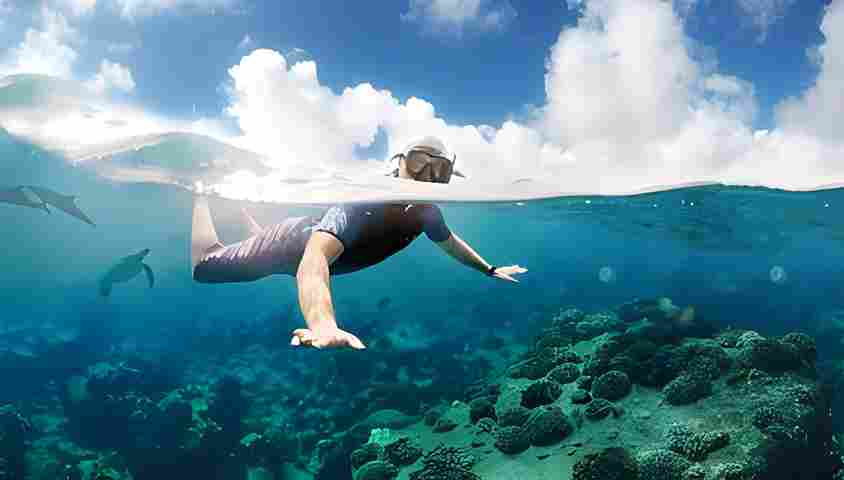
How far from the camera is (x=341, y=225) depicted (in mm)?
3371

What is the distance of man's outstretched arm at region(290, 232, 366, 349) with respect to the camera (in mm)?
2271

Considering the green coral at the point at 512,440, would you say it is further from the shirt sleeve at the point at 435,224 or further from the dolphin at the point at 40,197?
the dolphin at the point at 40,197

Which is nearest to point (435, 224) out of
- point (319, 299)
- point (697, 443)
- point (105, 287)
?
point (319, 299)

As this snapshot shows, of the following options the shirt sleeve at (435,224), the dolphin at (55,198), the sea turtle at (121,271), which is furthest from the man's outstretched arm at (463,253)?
the sea turtle at (121,271)

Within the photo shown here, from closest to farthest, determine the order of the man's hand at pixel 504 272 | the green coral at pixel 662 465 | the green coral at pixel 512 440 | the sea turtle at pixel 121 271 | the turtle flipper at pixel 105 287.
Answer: the man's hand at pixel 504 272 → the green coral at pixel 662 465 → the green coral at pixel 512 440 → the sea turtle at pixel 121 271 → the turtle flipper at pixel 105 287

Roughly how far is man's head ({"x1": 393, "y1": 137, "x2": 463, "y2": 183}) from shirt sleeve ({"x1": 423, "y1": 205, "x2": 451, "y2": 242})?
1.04 ft

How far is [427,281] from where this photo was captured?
54.3m

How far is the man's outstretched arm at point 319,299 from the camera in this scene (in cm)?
227

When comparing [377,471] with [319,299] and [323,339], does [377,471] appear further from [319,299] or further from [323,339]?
[323,339]

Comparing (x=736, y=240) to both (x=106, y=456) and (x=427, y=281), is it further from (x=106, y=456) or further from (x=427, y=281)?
(x=106, y=456)

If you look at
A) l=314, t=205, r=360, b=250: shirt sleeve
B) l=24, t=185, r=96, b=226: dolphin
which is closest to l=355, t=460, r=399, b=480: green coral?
l=314, t=205, r=360, b=250: shirt sleeve

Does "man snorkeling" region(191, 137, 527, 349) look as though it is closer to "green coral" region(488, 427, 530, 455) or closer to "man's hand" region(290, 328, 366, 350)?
"man's hand" region(290, 328, 366, 350)

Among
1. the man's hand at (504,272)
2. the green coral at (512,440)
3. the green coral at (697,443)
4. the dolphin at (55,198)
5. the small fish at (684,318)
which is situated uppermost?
the dolphin at (55,198)

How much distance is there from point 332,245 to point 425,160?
1.44m
